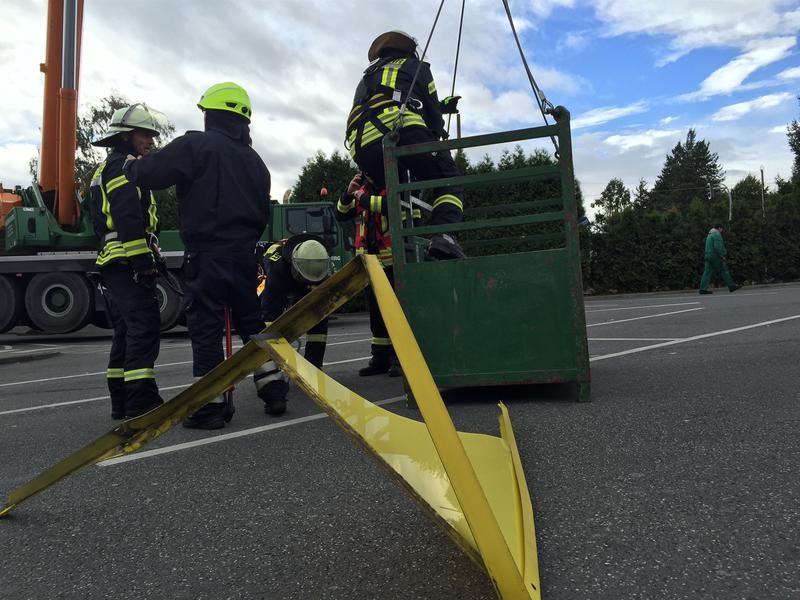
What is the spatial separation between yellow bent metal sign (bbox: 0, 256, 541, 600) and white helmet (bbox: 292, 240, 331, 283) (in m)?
2.33

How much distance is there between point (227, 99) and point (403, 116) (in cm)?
104

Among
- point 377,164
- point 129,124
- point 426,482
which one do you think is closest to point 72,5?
point 129,124

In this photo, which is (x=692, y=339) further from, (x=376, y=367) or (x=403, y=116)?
(x=403, y=116)

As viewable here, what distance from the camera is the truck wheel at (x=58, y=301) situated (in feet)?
35.3

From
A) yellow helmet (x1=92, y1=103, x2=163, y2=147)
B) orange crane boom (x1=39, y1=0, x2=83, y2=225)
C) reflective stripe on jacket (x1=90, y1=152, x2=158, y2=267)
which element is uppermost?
orange crane boom (x1=39, y1=0, x2=83, y2=225)

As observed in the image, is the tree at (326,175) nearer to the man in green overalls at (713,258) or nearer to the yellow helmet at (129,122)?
the man in green overalls at (713,258)

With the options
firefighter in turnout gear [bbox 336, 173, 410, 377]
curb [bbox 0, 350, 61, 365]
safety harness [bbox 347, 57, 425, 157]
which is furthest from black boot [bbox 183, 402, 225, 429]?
curb [bbox 0, 350, 61, 365]

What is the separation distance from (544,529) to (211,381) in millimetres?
1091

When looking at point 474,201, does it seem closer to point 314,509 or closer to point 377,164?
point 377,164

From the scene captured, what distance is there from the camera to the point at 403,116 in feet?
12.4

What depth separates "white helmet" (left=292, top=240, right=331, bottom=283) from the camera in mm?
4387

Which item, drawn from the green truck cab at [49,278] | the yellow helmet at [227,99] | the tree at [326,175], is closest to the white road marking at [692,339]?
the yellow helmet at [227,99]

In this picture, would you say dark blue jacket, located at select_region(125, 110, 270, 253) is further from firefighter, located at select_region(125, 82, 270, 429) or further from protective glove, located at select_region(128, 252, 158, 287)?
protective glove, located at select_region(128, 252, 158, 287)

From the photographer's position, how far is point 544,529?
1795mm
